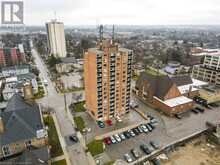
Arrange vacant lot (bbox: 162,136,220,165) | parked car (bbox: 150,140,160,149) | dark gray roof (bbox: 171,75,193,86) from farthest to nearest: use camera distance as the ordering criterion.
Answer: dark gray roof (bbox: 171,75,193,86)
parked car (bbox: 150,140,160,149)
vacant lot (bbox: 162,136,220,165)

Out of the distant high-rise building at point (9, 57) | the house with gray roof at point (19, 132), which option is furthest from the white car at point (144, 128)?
the distant high-rise building at point (9, 57)

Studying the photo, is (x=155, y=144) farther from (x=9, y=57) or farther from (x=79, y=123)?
(x=9, y=57)

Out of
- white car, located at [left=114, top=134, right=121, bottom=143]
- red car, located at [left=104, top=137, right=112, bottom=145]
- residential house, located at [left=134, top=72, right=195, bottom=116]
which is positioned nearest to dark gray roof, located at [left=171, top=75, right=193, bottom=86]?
residential house, located at [left=134, top=72, right=195, bottom=116]

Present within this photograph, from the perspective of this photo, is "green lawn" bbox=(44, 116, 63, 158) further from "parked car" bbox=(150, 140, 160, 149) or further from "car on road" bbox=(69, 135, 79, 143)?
"parked car" bbox=(150, 140, 160, 149)

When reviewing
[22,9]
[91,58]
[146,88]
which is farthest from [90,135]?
[22,9]

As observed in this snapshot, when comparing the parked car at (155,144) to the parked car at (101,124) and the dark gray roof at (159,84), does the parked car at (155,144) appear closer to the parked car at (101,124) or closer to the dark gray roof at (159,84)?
the parked car at (101,124)

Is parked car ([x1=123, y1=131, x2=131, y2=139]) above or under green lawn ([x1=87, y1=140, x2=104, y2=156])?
above

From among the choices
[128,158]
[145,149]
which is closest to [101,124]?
[128,158]
